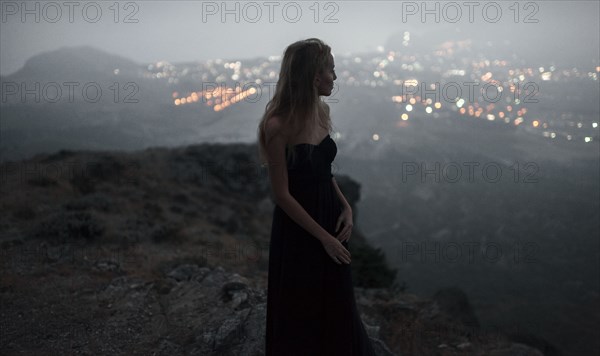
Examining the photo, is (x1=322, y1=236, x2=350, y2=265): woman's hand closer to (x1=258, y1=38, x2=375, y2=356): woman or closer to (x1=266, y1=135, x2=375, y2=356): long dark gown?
(x1=258, y1=38, x2=375, y2=356): woman

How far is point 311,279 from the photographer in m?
2.61

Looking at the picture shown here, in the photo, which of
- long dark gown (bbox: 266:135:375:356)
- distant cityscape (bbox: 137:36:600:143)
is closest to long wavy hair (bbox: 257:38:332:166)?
long dark gown (bbox: 266:135:375:356)

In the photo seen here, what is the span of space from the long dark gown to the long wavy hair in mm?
161

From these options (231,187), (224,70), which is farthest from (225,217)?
(224,70)

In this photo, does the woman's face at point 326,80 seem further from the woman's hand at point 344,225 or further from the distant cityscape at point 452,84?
the distant cityscape at point 452,84

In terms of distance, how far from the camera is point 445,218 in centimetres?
5334

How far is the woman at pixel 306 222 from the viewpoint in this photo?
238cm

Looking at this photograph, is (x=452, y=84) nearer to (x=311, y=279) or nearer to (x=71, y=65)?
(x=71, y=65)

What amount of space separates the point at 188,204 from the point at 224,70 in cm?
6275

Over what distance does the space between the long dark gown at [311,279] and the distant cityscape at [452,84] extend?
32.1 feet

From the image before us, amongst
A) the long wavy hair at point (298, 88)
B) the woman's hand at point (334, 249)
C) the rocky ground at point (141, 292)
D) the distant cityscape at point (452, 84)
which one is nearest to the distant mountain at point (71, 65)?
the distant cityscape at point (452, 84)

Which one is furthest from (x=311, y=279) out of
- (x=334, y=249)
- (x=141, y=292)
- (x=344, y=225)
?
(x=141, y=292)

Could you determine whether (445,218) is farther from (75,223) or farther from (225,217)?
(75,223)

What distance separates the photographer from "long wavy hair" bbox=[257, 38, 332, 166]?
2365 millimetres
